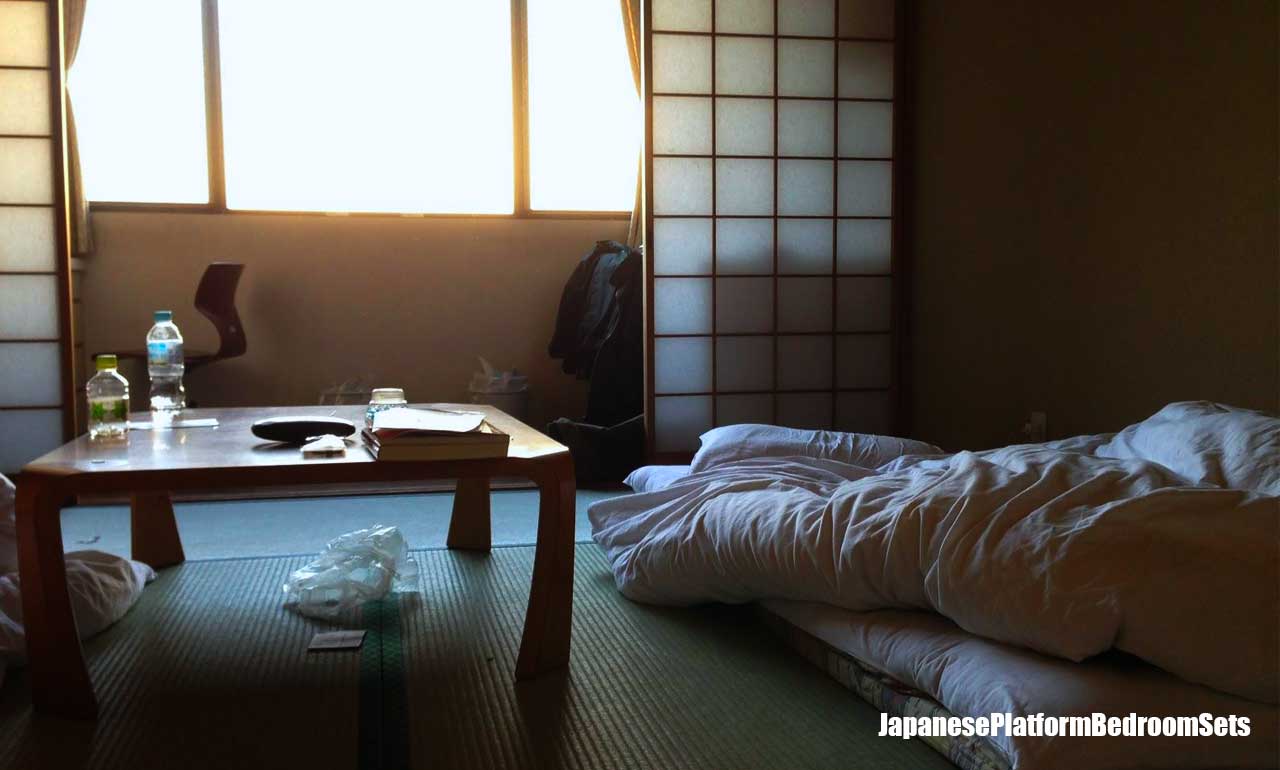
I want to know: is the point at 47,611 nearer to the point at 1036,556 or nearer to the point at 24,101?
the point at 1036,556

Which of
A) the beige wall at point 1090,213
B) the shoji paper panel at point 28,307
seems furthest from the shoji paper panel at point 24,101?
the beige wall at point 1090,213

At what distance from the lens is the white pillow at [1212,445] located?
6.28 ft

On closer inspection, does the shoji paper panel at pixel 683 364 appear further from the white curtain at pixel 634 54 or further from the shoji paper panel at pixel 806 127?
the white curtain at pixel 634 54

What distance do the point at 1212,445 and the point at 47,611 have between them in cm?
206

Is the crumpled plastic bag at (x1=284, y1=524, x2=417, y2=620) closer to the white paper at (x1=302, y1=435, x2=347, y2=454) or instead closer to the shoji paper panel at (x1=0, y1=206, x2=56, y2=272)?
the white paper at (x1=302, y1=435, x2=347, y2=454)

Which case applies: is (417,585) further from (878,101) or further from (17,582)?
(878,101)

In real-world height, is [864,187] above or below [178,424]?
above

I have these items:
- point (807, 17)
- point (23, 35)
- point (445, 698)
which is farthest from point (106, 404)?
point (807, 17)

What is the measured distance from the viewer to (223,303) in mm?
4461

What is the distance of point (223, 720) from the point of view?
1671 millimetres

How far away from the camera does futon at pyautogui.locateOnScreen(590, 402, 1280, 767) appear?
138 cm

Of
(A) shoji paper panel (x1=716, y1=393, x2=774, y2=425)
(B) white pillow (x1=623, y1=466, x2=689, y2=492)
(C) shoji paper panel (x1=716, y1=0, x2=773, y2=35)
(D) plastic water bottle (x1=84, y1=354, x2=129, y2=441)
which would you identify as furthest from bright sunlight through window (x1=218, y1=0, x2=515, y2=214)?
(D) plastic water bottle (x1=84, y1=354, x2=129, y2=441)

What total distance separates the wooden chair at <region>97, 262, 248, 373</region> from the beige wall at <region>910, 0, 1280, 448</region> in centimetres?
277

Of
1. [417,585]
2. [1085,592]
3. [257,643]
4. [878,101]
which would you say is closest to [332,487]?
[417,585]
